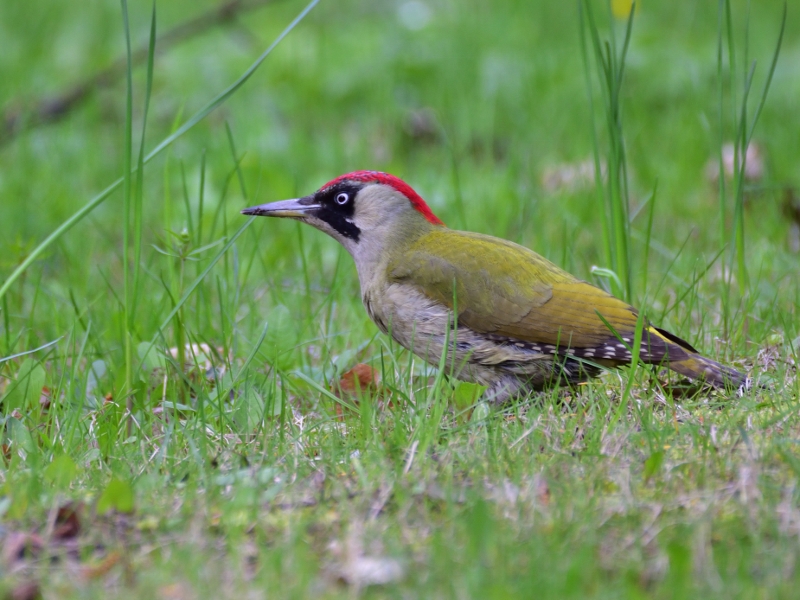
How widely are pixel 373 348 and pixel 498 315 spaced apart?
75 centimetres

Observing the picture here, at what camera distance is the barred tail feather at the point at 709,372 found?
10.8 ft

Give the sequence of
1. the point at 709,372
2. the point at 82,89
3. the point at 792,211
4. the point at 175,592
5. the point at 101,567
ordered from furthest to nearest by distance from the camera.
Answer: the point at 82,89
the point at 792,211
the point at 709,372
the point at 101,567
the point at 175,592

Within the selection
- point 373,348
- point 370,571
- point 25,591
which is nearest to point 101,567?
point 25,591

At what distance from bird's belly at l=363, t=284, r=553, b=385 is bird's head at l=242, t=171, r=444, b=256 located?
1.21 ft

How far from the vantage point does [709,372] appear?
3326 mm

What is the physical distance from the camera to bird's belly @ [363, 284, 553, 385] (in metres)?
3.69

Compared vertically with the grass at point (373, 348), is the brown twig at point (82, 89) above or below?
above

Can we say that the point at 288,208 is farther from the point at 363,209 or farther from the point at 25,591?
the point at 25,591

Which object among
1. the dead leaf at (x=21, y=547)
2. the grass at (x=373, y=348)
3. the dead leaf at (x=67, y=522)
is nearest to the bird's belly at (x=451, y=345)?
the grass at (x=373, y=348)

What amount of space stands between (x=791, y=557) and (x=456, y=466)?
91 centimetres

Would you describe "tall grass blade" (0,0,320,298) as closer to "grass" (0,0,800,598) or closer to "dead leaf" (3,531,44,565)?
"grass" (0,0,800,598)

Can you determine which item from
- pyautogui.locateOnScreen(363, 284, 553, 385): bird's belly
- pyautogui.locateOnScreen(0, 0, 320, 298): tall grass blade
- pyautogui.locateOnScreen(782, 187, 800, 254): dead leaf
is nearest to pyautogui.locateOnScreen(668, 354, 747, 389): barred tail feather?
pyautogui.locateOnScreen(363, 284, 553, 385): bird's belly

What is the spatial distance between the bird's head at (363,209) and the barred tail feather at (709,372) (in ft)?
4.24

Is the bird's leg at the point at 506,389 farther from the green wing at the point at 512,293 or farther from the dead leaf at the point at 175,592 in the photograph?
the dead leaf at the point at 175,592
